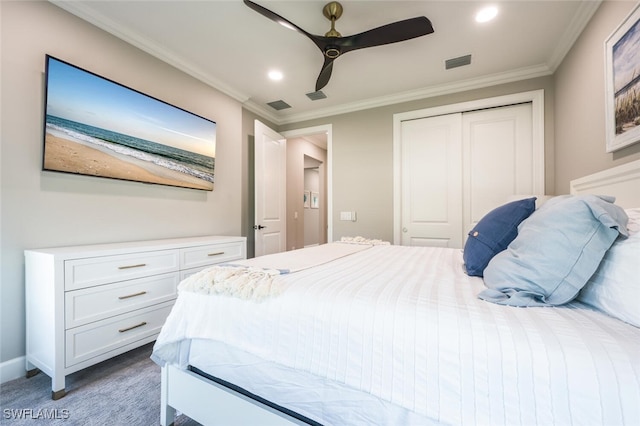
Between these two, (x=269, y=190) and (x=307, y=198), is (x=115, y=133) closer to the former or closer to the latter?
(x=269, y=190)

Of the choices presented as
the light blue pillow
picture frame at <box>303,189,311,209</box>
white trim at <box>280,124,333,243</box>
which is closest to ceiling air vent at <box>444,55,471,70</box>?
white trim at <box>280,124,333,243</box>

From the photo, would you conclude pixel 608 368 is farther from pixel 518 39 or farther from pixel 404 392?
pixel 518 39

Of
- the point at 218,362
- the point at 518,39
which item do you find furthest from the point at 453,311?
the point at 518,39

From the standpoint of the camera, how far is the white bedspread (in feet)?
1.85

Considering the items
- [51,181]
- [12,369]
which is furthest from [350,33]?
[12,369]

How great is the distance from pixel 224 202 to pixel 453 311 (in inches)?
110

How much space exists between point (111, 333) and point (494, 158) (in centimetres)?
382

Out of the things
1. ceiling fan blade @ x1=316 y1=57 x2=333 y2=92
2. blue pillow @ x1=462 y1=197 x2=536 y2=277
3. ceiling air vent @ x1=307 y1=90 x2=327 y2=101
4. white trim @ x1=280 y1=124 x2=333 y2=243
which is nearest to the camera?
blue pillow @ x1=462 y1=197 x2=536 y2=277

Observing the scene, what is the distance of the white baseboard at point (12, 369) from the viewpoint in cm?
155

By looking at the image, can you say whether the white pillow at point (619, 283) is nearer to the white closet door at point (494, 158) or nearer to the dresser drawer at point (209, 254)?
the white closet door at point (494, 158)

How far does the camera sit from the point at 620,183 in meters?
1.48

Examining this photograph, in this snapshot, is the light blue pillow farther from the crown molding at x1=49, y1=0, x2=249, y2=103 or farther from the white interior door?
the crown molding at x1=49, y1=0, x2=249, y2=103

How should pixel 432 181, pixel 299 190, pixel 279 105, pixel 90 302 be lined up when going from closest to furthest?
pixel 90 302 < pixel 432 181 < pixel 279 105 < pixel 299 190

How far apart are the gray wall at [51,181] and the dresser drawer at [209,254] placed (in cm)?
45
